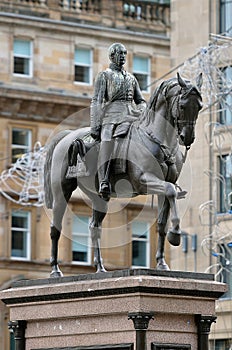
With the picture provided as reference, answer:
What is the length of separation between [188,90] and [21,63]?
154 ft

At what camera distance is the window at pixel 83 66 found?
242 ft

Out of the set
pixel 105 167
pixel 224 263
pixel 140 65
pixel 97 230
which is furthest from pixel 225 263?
pixel 105 167

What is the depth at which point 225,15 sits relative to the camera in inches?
2263

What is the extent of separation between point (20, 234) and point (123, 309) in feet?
154

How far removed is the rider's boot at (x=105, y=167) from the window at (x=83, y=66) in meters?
47.6

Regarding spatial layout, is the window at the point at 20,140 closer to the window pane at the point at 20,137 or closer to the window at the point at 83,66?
the window pane at the point at 20,137

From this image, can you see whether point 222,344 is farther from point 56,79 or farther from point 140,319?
point 140,319

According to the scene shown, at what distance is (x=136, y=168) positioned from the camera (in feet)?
84.9

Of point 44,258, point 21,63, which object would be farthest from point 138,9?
point 44,258

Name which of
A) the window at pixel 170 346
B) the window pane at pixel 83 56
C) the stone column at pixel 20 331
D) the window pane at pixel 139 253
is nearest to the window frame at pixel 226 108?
the window pane at pixel 83 56

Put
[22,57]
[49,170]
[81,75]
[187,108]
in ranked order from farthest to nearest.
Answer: [81,75]
[22,57]
[49,170]
[187,108]

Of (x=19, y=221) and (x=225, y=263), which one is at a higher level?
(x=19, y=221)

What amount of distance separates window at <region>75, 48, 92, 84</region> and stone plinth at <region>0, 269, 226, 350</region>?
47.4m

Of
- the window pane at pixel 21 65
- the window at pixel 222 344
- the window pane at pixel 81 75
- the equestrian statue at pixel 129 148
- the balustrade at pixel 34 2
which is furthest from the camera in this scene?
the window pane at pixel 81 75
